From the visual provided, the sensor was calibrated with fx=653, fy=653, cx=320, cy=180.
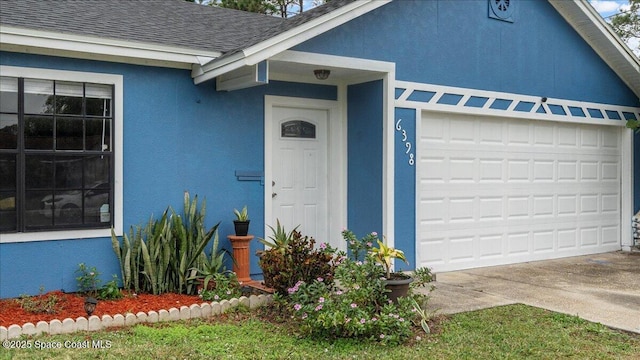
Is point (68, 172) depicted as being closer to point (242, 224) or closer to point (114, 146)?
point (114, 146)

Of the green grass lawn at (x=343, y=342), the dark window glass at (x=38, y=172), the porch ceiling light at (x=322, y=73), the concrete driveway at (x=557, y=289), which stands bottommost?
the green grass lawn at (x=343, y=342)

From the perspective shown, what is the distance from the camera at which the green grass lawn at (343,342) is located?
5.42 meters

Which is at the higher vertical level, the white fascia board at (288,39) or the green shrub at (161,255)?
the white fascia board at (288,39)

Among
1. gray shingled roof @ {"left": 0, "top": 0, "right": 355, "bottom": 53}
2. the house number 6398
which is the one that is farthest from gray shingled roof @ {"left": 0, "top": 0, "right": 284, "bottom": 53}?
the house number 6398

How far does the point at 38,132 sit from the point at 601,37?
8.78 metres

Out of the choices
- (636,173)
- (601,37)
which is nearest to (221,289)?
(601,37)

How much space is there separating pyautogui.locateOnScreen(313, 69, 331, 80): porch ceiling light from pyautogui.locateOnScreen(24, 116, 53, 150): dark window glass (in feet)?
10.8

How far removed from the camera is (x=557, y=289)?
27.0 ft

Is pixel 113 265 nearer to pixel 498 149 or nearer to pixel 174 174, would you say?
pixel 174 174

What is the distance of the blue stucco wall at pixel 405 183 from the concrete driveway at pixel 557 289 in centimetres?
66

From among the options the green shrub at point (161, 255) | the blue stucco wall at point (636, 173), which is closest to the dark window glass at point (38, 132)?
the green shrub at point (161, 255)

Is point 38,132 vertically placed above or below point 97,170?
above

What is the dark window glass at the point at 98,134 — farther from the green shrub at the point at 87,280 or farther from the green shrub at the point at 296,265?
the green shrub at the point at 296,265

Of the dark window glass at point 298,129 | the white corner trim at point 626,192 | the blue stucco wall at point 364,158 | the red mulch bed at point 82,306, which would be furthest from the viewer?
the white corner trim at point 626,192
